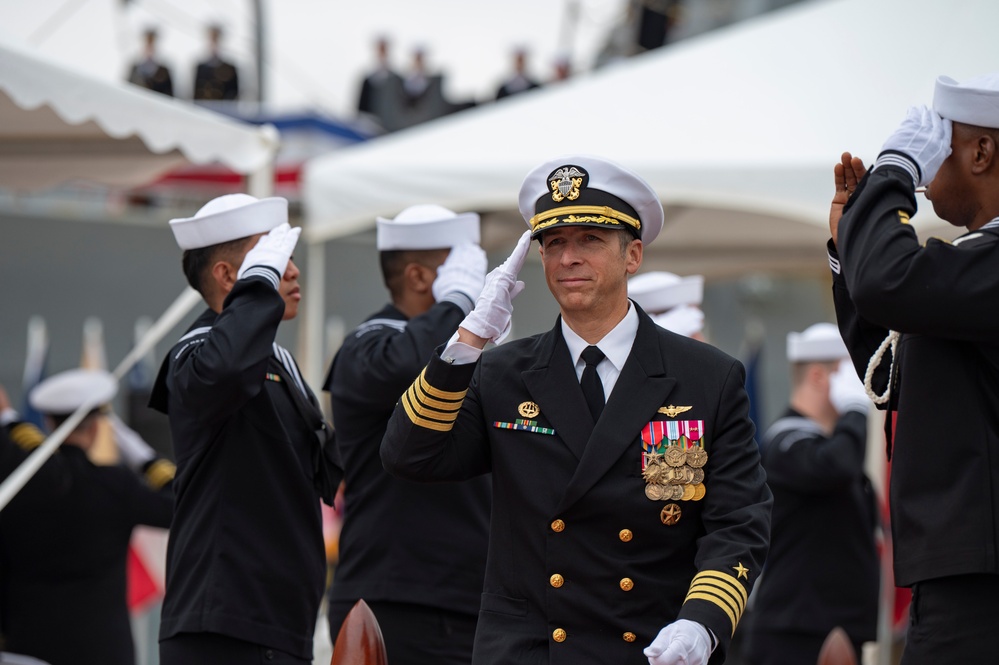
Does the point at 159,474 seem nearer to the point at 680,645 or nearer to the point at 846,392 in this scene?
the point at 846,392

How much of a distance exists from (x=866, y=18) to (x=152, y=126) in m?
4.05

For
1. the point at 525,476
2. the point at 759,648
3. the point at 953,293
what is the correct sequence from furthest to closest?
the point at 759,648 < the point at 525,476 < the point at 953,293

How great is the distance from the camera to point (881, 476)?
7.38 metres

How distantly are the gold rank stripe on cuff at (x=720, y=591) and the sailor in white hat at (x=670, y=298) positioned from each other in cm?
239

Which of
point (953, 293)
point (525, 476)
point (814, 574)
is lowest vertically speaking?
point (814, 574)

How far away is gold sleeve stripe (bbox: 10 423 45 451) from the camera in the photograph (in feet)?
17.1

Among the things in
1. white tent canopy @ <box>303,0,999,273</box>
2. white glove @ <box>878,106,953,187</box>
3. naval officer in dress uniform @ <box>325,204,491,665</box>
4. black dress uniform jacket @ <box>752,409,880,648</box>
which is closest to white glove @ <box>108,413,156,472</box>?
naval officer in dress uniform @ <box>325,204,491,665</box>

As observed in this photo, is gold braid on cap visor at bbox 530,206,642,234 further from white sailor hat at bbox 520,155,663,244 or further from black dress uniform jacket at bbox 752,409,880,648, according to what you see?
black dress uniform jacket at bbox 752,409,880,648

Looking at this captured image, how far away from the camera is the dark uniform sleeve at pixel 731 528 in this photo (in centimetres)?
250

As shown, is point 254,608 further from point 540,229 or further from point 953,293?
point 953,293

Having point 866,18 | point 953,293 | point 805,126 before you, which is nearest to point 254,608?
point 953,293

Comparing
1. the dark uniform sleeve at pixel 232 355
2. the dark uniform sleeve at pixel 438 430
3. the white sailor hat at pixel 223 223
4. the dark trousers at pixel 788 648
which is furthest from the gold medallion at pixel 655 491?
the dark trousers at pixel 788 648

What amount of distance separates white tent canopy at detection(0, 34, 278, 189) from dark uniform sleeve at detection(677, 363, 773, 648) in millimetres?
3129

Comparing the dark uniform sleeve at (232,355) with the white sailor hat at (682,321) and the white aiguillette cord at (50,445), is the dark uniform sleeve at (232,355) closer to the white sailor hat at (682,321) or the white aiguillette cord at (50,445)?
the white aiguillette cord at (50,445)
